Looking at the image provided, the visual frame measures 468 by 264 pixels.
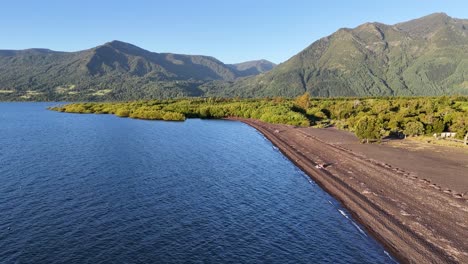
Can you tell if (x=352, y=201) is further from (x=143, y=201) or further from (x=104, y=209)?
(x=104, y=209)

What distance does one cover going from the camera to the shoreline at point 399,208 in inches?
1452

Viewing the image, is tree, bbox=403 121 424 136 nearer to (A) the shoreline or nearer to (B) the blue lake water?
(A) the shoreline

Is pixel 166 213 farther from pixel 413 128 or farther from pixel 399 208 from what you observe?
pixel 413 128

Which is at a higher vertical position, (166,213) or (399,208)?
(166,213)

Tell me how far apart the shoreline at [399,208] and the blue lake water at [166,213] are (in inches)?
97.9

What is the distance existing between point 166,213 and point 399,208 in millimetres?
31518

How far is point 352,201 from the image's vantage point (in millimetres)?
52531

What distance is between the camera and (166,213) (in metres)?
45.5

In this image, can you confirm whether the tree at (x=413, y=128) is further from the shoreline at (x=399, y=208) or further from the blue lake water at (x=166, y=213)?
the blue lake water at (x=166, y=213)

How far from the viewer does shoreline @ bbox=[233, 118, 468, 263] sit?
36875 mm

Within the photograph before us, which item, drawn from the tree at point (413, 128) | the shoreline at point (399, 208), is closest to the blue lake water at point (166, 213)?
the shoreline at point (399, 208)

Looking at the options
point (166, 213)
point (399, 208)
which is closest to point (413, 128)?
point (399, 208)

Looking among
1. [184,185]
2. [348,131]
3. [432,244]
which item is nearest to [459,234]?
[432,244]

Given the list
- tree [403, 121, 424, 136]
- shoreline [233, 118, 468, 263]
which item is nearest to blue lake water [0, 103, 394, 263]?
shoreline [233, 118, 468, 263]
